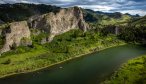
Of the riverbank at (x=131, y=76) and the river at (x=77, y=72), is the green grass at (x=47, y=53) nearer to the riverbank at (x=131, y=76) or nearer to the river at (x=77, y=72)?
the river at (x=77, y=72)

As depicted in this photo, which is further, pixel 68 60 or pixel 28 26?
pixel 28 26

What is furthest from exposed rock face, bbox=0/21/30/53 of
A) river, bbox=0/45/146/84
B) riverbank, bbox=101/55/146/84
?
riverbank, bbox=101/55/146/84

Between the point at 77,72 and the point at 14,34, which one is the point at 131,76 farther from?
the point at 14,34

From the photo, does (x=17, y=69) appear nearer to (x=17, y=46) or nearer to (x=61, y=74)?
(x=61, y=74)

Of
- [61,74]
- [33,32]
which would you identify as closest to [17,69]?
[61,74]

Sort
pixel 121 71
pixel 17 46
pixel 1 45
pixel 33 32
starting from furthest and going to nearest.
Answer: pixel 33 32, pixel 17 46, pixel 1 45, pixel 121 71

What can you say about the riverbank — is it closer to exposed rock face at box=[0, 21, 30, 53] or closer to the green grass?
the green grass
